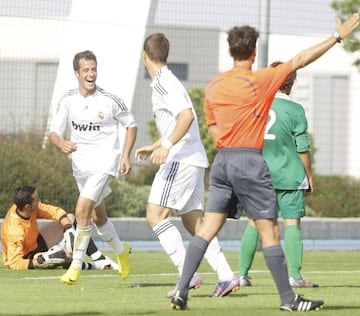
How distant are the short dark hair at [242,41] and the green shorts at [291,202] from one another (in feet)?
8.59

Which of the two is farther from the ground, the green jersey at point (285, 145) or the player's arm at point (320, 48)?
the player's arm at point (320, 48)

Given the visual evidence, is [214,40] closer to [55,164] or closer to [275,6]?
[275,6]

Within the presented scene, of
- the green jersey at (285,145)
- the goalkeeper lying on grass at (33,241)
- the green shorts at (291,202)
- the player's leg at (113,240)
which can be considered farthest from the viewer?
the goalkeeper lying on grass at (33,241)

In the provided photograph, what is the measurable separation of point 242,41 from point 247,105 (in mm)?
427

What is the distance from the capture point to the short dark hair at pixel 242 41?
8.92 meters

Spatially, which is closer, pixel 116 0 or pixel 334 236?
pixel 334 236

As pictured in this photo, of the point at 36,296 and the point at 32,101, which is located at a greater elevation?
the point at 32,101

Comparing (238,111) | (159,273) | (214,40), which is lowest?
(159,273)

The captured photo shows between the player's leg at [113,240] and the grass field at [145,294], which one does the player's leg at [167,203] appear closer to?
the grass field at [145,294]

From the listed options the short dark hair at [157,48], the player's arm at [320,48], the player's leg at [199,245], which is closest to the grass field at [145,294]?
the player's leg at [199,245]

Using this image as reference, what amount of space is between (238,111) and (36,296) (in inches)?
91.4

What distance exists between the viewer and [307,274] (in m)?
13.8

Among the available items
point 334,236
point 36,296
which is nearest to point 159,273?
point 36,296

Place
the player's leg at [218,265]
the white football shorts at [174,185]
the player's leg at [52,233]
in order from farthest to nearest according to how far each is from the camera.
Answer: the player's leg at [52,233], the white football shorts at [174,185], the player's leg at [218,265]
